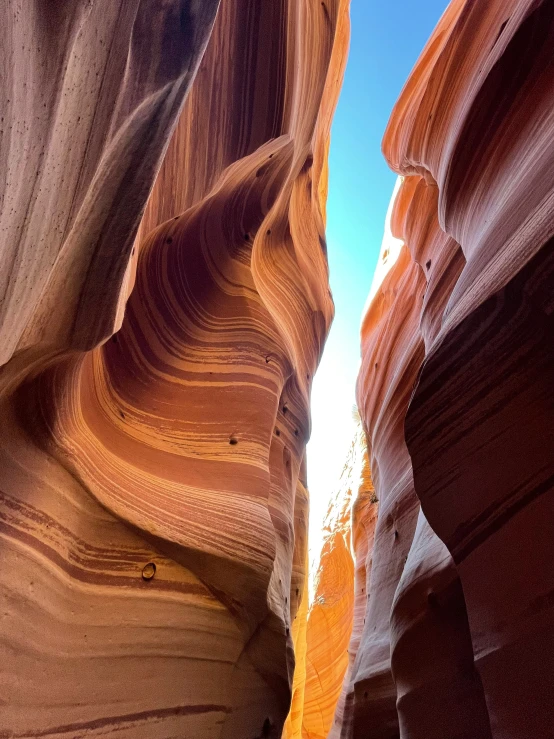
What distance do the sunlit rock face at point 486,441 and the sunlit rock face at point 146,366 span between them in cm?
35

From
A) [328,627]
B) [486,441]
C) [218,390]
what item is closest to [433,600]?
[486,441]

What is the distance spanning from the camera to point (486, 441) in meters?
0.84

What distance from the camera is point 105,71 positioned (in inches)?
25.1

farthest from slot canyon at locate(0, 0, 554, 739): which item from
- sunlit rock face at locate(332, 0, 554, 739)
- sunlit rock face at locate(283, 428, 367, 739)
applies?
sunlit rock face at locate(283, 428, 367, 739)

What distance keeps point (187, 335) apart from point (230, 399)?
8.7 inches

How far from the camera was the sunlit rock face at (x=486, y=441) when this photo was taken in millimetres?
729

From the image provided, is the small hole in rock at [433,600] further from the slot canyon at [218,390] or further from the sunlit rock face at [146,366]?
the sunlit rock face at [146,366]

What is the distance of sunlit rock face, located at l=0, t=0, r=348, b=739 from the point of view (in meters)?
0.61

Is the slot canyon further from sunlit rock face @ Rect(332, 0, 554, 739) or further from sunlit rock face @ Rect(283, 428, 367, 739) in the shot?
sunlit rock face @ Rect(283, 428, 367, 739)

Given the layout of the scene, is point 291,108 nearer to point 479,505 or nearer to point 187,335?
point 187,335

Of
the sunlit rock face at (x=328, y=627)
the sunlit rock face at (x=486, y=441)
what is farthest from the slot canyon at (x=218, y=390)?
the sunlit rock face at (x=328, y=627)

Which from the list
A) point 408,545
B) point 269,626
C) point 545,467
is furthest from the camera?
point 408,545

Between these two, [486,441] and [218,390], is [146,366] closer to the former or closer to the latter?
[218,390]

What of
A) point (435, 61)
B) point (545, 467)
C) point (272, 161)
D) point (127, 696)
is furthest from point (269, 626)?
point (435, 61)
